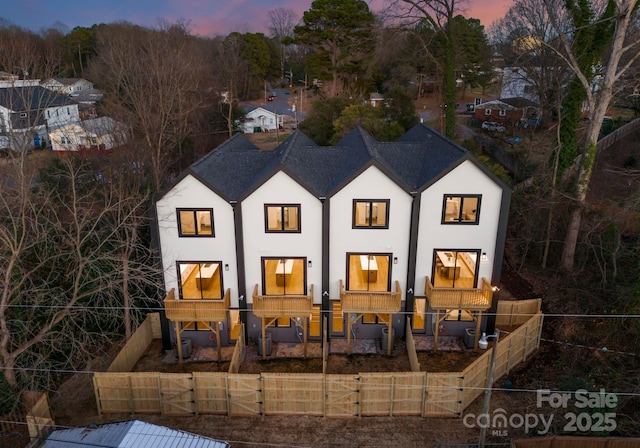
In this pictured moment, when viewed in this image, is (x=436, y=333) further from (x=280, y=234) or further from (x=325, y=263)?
(x=280, y=234)

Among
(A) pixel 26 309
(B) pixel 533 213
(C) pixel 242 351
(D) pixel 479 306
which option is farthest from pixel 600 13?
(A) pixel 26 309

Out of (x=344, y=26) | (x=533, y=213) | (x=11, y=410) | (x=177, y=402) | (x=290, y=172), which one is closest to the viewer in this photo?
(x=11, y=410)

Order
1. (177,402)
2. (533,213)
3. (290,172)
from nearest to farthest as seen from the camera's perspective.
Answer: (177,402) < (290,172) < (533,213)

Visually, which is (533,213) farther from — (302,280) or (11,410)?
(11,410)

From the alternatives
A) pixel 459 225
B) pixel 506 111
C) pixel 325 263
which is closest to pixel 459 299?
pixel 459 225

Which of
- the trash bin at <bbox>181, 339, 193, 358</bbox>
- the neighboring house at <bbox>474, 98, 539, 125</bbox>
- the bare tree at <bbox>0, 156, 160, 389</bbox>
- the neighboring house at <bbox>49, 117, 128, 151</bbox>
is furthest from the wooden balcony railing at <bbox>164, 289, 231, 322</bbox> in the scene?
the neighboring house at <bbox>474, 98, 539, 125</bbox>

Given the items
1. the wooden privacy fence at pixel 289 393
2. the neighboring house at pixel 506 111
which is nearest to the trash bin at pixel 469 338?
the wooden privacy fence at pixel 289 393
